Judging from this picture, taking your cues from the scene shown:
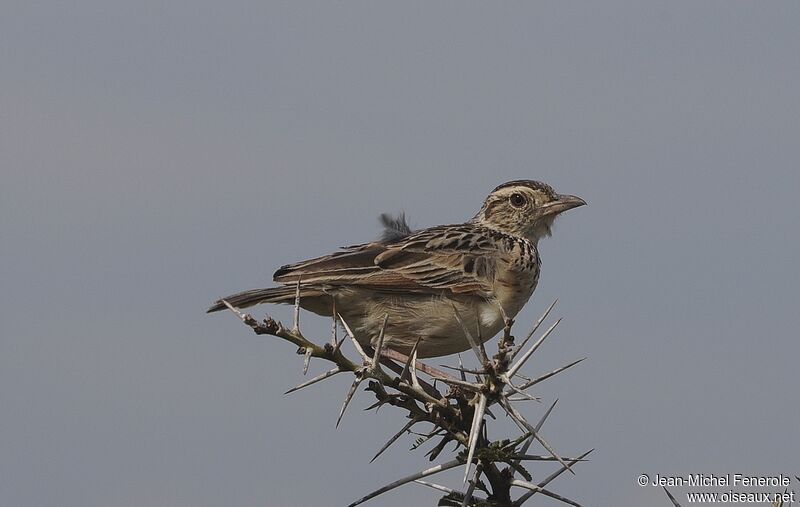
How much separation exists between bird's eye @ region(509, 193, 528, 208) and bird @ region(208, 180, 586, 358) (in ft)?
3.14

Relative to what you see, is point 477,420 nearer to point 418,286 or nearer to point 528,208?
point 418,286

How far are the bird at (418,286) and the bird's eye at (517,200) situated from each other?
956 millimetres

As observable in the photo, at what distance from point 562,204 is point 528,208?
36 cm

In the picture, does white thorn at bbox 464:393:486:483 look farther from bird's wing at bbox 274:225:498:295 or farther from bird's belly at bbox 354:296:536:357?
bird's belly at bbox 354:296:536:357

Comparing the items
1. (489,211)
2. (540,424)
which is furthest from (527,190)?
(540,424)

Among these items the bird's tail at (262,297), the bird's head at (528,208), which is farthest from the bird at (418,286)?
the bird's head at (528,208)

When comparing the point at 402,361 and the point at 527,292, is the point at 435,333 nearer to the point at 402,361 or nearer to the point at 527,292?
the point at 402,361

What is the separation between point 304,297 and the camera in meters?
8.30

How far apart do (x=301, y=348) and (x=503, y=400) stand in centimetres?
90

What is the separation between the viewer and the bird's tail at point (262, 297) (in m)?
7.55

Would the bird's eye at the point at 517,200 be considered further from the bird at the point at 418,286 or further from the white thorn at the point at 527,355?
the white thorn at the point at 527,355

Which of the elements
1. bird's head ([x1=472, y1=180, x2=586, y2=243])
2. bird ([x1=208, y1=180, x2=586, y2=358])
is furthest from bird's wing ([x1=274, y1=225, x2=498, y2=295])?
bird's head ([x1=472, y1=180, x2=586, y2=243])

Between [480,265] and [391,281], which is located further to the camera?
[480,265]

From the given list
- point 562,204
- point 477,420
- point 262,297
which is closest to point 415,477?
point 477,420
